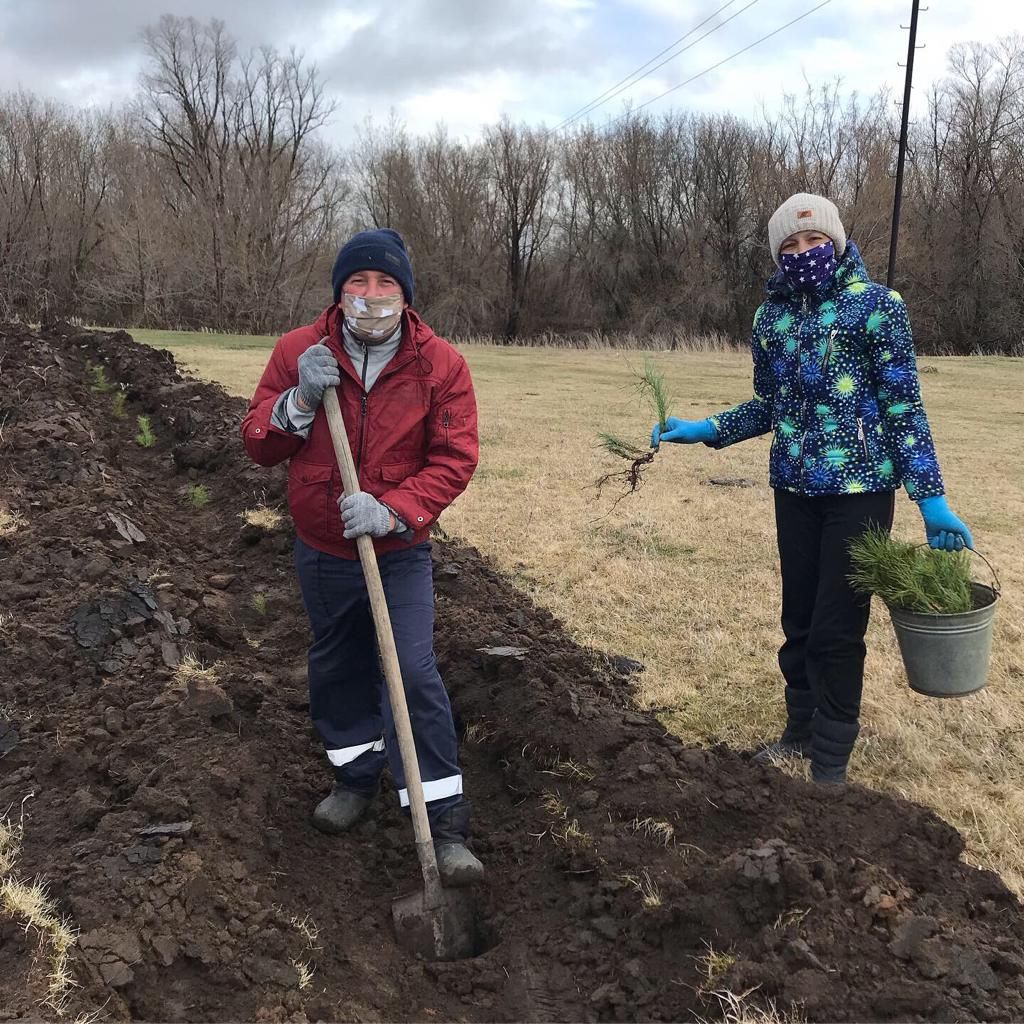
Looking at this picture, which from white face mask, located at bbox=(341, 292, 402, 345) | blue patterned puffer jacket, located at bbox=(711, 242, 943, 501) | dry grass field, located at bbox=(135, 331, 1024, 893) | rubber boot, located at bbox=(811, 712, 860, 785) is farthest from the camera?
dry grass field, located at bbox=(135, 331, 1024, 893)

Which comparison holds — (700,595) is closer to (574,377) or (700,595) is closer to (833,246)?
(833,246)

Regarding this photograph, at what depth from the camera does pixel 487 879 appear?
3.06 metres

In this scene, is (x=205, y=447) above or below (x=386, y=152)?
below

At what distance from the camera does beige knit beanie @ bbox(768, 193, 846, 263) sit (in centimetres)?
306

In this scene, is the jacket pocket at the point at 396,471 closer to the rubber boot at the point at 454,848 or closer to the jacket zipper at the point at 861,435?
the rubber boot at the point at 454,848

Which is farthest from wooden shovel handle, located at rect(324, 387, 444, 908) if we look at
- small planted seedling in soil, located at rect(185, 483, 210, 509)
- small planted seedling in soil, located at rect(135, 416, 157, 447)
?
small planted seedling in soil, located at rect(135, 416, 157, 447)

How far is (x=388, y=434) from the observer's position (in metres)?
2.92

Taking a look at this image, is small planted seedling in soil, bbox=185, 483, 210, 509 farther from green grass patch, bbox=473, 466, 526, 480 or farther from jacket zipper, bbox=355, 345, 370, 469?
jacket zipper, bbox=355, 345, 370, 469

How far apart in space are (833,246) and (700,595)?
3.06 meters

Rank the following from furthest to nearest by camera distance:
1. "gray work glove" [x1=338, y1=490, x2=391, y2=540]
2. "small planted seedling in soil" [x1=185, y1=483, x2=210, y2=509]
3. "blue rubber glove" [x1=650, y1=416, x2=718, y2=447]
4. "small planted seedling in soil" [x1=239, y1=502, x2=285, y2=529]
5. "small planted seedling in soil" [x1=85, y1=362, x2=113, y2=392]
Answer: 1. "small planted seedling in soil" [x1=85, y1=362, x2=113, y2=392]
2. "small planted seedling in soil" [x1=185, y1=483, x2=210, y2=509]
3. "small planted seedling in soil" [x1=239, y1=502, x2=285, y2=529]
4. "blue rubber glove" [x1=650, y1=416, x2=718, y2=447]
5. "gray work glove" [x1=338, y1=490, x2=391, y2=540]

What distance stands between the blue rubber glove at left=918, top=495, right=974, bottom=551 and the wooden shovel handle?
1.86m

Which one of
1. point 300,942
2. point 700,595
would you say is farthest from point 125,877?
point 700,595

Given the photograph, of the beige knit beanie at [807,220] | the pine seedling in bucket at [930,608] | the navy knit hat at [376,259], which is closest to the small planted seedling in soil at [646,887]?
the pine seedling in bucket at [930,608]

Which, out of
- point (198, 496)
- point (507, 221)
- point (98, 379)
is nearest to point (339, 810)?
point (198, 496)
